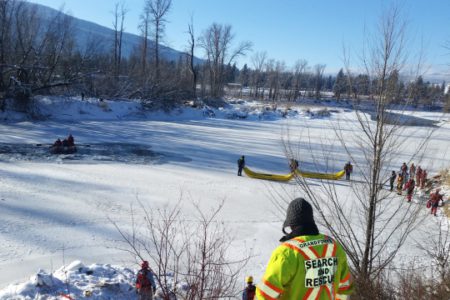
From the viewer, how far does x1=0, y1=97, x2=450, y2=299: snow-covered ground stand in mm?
6992

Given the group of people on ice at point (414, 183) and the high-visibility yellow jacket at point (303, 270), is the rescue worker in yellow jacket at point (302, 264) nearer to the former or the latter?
the high-visibility yellow jacket at point (303, 270)

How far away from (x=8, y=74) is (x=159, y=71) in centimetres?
1816

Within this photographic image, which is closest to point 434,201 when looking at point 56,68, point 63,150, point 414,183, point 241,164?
point 414,183

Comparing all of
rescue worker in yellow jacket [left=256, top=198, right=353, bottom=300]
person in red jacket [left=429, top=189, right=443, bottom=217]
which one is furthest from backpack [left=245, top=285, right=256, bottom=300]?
person in red jacket [left=429, top=189, right=443, bottom=217]

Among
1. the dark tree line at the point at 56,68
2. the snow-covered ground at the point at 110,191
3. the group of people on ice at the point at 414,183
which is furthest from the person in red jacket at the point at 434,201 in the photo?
the dark tree line at the point at 56,68

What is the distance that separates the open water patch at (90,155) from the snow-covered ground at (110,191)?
0.25 feet

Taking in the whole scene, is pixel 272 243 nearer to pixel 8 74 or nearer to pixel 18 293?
pixel 18 293

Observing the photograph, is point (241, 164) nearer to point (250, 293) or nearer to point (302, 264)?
point (250, 293)

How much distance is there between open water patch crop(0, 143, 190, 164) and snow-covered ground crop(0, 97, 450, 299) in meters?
0.08

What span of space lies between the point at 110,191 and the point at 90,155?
6.08m

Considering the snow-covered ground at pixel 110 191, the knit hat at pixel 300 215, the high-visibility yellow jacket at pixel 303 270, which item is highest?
the knit hat at pixel 300 215

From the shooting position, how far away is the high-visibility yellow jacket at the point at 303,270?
2434mm

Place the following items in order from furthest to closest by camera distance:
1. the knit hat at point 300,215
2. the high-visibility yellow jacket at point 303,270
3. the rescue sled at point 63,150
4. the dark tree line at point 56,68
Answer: the dark tree line at point 56,68, the rescue sled at point 63,150, the knit hat at point 300,215, the high-visibility yellow jacket at point 303,270

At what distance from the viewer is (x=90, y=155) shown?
17750 millimetres
